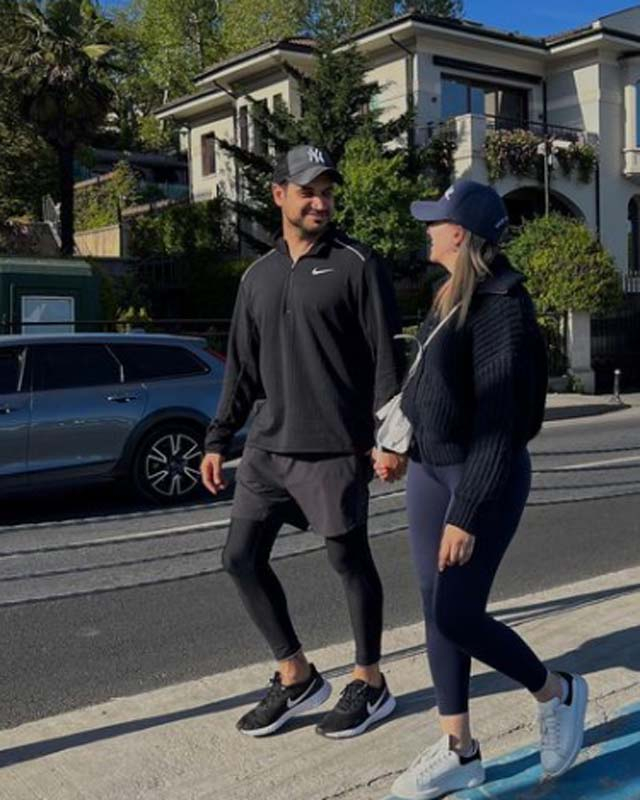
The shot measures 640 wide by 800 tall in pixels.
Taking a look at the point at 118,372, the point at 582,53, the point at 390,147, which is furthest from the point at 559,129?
the point at 118,372

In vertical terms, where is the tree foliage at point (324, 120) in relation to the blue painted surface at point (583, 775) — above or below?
above

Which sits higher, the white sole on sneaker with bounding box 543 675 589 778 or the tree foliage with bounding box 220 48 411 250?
the tree foliage with bounding box 220 48 411 250

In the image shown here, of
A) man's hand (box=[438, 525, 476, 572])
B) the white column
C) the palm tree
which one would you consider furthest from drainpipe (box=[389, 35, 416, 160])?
man's hand (box=[438, 525, 476, 572])

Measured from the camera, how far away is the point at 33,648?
492 cm

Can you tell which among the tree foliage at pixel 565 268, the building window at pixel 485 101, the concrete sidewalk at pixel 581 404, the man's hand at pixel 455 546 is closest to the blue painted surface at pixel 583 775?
the man's hand at pixel 455 546

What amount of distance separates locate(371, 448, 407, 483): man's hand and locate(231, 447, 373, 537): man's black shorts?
0.24 metres

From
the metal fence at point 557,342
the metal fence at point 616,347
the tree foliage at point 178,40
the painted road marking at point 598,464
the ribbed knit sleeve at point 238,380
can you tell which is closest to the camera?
the ribbed knit sleeve at point 238,380

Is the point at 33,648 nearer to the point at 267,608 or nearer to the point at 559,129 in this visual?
the point at 267,608

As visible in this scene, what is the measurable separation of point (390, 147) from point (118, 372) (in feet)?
61.3

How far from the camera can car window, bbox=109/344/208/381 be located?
29.6 feet

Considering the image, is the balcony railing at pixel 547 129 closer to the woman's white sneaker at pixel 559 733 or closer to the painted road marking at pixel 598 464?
the painted road marking at pixel 598 464

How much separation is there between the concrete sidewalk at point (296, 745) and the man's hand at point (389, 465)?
3.07 feet

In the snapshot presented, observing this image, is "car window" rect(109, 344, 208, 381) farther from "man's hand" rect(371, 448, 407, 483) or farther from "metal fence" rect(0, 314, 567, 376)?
"metal fence" rect(0, 314, 567, 376)

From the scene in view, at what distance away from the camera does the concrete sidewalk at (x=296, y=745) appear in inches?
122
